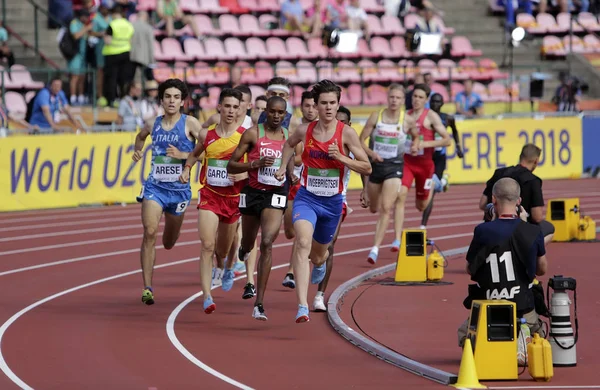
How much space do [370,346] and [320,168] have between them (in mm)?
1980

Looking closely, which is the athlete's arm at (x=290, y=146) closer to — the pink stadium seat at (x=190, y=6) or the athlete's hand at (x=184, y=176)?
the athlete's hand at (x=184, y=176)

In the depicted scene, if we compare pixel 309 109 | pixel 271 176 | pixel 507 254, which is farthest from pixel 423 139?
pixel 507 254

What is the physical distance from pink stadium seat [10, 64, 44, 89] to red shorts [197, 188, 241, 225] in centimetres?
1230

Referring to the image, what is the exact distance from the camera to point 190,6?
29594mm

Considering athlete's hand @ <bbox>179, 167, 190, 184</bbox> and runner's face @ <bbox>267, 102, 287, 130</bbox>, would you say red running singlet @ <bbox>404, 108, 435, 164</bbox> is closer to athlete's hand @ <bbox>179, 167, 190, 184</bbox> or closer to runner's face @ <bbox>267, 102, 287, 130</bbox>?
athlete's hand @ <bbox>179, 167, 190, 184</bbox>

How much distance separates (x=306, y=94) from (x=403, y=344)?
10.9ft

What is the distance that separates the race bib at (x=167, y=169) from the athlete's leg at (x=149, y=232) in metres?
0.27

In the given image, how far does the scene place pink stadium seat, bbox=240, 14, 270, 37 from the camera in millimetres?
29808

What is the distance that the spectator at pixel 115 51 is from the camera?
81.0 feet

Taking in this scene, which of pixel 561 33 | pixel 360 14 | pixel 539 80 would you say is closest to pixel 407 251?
pixel 539 80

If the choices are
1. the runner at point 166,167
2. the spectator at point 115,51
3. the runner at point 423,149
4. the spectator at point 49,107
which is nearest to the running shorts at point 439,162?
the runner at point 423,149

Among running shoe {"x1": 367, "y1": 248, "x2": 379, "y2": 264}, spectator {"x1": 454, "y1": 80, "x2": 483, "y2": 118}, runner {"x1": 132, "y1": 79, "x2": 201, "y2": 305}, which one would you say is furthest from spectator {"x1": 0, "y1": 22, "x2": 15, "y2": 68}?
runner {"x1": 132, "y1": 79, "x2": 201, "y2": 305}

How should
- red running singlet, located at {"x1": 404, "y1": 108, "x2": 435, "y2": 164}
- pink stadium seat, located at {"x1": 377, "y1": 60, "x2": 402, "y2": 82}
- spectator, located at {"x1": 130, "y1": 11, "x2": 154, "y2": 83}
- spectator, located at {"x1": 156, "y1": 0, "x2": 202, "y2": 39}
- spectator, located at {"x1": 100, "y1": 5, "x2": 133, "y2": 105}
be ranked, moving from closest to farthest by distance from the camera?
red running singlet, located at {"x1": 404, "y1": 108, "x2": 435, "y2": 164} → spectator, located at {"x1": 100, "y1": 5, "x2": 133, "y2": 105} → spectator, located at {"x1": 130, "y1": 11, "x2": 154, "y2": 83} → spectator, located at {"x1": 156, "y1": 0, "x2": 202, "y2": 39} → pink stadium seat, located at {"x1": 377, "y1": 60, "x2": 402, "y2": 82}

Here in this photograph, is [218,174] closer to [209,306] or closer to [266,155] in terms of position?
[266,155]
